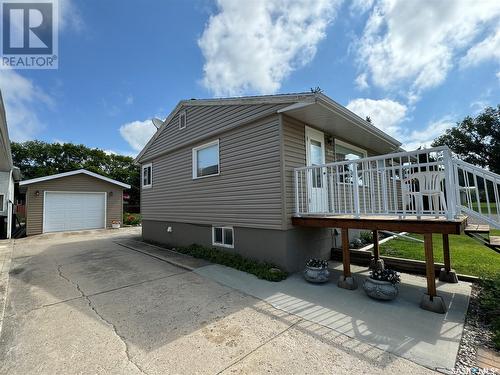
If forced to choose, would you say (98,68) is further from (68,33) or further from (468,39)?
(468,39)

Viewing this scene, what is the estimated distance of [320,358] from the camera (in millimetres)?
2549

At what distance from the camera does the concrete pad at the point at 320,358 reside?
236cm

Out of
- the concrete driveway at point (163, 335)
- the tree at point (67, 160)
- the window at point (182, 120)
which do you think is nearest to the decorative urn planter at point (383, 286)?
the concrete driveway at point (163, 335)

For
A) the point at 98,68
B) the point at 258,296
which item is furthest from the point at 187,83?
the point at 258,296

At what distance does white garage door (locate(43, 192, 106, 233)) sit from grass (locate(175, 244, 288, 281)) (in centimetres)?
1093

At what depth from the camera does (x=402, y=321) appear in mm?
3307

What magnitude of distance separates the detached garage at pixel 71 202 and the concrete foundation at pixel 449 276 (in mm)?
17347

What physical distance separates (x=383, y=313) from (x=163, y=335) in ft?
9.97

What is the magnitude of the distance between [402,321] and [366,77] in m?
12.6

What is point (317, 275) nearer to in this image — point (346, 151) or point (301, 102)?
point (301, 102)

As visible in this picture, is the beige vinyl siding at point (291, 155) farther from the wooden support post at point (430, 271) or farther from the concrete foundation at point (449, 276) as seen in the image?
the concrete foundation at point (449, 276)

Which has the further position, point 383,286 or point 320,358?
point 383,286

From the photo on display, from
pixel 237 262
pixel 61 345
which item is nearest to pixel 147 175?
pixel 237 262

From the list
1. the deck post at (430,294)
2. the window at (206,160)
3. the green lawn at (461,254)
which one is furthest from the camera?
the window at (206,160)
